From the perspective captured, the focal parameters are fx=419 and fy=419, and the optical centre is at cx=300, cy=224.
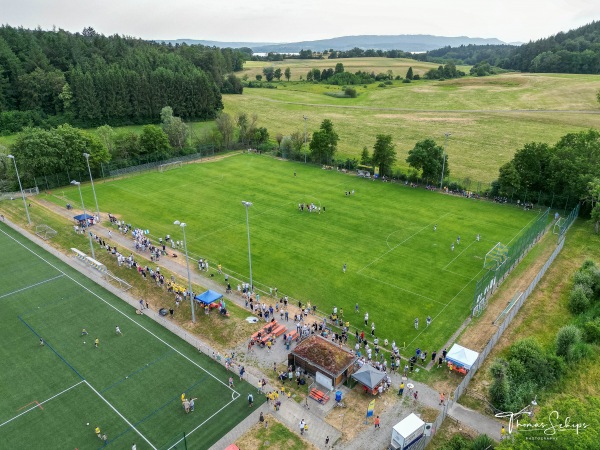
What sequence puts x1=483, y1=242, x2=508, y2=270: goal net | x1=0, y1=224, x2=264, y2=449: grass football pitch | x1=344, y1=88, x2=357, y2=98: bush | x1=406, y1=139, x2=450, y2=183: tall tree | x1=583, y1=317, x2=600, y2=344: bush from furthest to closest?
x1=344, y1=88, x2=357, y2=98: bush < x1=406, y1=139, x2=450, y2=183: tall tree < x1=483, y1=242, x2=508, y2=270: goal net < x1=583, y1=317, x2=600, y2=344: bush < x1=0, y1=224, x2=264, y2=449: grass football pitch

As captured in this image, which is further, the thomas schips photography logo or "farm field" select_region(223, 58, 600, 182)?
"farm field" select_region(223, 58, 600, 182)

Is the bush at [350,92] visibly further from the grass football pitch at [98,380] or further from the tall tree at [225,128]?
the grass football pitch at [98,380]

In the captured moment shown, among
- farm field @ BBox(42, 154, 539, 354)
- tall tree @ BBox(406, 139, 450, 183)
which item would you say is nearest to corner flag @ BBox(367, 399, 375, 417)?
farm field @ BBox(42, 154, 539, 354)

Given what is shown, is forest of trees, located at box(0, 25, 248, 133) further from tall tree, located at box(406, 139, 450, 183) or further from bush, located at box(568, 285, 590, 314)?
bush, located at box(568, 285, 590, 314)

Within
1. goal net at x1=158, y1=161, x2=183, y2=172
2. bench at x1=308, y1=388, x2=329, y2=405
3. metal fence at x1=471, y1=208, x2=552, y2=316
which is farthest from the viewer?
goal net at x1=158, y1=161, x2=183, y2=172

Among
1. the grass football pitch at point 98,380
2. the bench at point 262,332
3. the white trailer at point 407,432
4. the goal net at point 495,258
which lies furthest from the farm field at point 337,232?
the grass football pitch at point 98,380

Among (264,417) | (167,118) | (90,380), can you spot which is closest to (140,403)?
(90,380)

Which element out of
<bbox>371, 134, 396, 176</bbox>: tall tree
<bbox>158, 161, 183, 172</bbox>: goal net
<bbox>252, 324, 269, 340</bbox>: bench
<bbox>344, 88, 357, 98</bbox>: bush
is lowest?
<bbox>252, 324, 269, 340</bbox>: bench

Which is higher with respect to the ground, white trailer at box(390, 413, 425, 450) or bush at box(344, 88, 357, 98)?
bush at box(344, 88, 357, 98)
